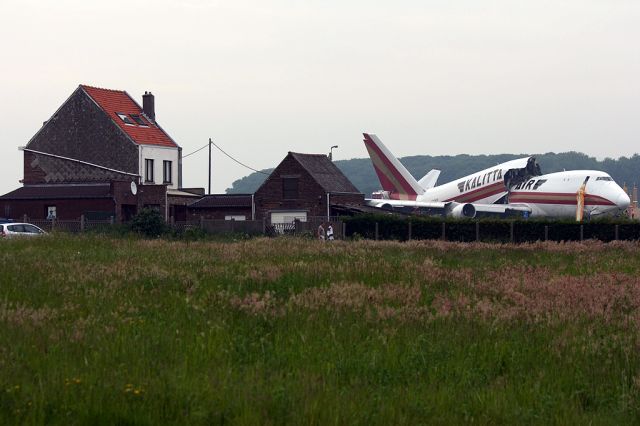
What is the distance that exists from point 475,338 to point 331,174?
171 feet

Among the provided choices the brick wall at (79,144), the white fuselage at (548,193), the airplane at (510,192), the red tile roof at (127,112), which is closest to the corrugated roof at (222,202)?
the brick wall at (79,144)

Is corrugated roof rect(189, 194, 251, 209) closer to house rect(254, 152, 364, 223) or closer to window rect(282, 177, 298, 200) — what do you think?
house rect(254, 152, 364, 223)

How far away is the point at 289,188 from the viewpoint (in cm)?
6272

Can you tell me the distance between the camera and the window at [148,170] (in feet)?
226

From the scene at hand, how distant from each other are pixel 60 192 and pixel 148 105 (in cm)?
1582

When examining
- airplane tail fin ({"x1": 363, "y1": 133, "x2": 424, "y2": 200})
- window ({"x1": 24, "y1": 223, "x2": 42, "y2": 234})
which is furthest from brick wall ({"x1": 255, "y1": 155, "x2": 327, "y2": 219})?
window ({"x1": 24, "y1": 223, "x2": 42, "y2": 234})

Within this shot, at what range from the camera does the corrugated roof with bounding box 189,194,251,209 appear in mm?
64250

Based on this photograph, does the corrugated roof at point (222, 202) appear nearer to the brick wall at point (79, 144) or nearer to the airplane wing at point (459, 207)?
the brick wall at point (79, 144)

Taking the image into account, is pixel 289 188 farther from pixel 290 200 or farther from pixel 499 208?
pixel 499 208

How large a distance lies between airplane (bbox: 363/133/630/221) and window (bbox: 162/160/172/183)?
15726 millimetres

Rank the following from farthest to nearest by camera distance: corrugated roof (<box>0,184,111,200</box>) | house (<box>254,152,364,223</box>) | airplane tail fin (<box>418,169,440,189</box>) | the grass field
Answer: airplane tail fin (<box>418,169,440,189</box>), house (<box>254,152,364,223</box>), corrugated roof (<box>0,184,111,200</box>), the grass field

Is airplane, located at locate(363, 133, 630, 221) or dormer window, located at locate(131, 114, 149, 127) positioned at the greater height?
dormer window, located at locate(131, 114, 149, 127)

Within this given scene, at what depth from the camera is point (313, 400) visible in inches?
362

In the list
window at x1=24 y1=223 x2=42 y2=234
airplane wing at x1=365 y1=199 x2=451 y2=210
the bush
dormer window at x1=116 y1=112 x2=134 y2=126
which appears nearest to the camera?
window at x1=24 y1=223 x2=42 y2=234
